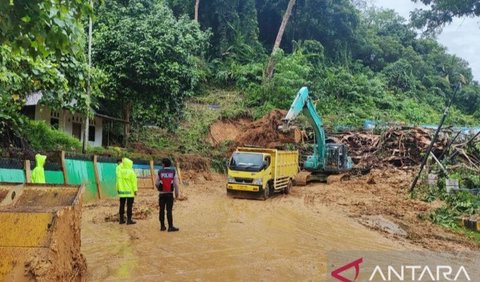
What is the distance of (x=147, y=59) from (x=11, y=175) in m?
11.9

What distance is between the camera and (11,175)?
36.6 feet

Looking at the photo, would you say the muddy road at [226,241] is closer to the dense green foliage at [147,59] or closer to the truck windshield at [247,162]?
the truck windshield at [247,162]

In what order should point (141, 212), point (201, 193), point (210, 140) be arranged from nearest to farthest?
point (141, 212) → point (201, 193) → point (210, 140)

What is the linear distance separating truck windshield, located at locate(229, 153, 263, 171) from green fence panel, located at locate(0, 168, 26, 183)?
845 cm

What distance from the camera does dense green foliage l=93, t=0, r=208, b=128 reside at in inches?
860

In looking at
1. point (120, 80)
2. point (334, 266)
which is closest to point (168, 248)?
point (334, 266)

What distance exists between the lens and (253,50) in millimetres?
41469

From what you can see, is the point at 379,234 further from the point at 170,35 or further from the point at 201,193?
the point at 170,35

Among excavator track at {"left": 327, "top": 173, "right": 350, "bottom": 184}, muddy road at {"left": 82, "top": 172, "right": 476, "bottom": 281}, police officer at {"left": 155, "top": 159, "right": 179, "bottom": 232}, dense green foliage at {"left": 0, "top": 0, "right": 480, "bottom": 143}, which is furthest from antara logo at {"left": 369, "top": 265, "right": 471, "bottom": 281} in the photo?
excavator track at {"left": 327, "top": 173, "right": 350, "bottom": 184}

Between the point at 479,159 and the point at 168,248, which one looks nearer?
the point at 168,248

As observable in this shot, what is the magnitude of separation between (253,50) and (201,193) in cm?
2456

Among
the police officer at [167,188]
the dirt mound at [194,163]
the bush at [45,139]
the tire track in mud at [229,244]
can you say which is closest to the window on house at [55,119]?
the bush at [45,139]

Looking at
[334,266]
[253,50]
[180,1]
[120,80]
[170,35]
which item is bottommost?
[334,266]

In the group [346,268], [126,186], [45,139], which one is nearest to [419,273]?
[346,268]
